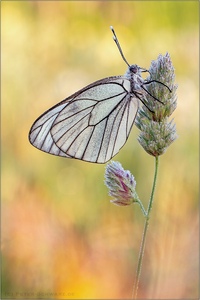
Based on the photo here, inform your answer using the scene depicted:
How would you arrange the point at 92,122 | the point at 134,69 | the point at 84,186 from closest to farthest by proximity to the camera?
the point at 134,69 < the point at 92,122 < the point at 84,186

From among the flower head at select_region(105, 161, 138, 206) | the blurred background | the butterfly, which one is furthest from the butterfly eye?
the blurred background

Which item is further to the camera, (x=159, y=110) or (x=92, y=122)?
(x=92, y=122)

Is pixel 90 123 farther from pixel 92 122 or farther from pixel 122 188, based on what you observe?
pixel 122 188

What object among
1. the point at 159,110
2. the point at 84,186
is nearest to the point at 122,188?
the point at 159,110

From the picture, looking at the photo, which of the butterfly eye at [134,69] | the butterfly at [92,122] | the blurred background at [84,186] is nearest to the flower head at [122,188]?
the butterfly at [92,122]

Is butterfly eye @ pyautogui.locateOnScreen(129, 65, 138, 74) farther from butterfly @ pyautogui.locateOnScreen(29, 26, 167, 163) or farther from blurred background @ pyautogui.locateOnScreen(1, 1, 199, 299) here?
blurred background @ pyautogui.locateOnScreen(1, 1, 199, 299)

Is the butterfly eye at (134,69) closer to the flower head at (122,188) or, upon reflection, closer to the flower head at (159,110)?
the flower head at (159,110)

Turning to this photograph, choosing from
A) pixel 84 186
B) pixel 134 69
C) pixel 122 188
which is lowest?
pixel 84 186
